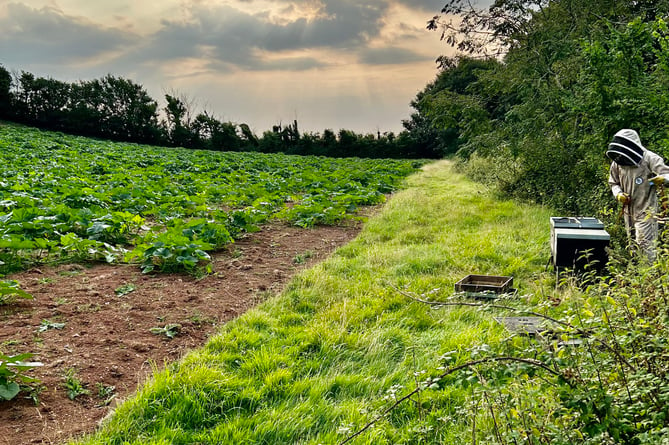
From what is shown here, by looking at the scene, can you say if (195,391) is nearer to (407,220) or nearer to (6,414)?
(6,414)

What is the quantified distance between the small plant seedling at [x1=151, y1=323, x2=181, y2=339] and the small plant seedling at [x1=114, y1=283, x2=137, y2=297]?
108cm

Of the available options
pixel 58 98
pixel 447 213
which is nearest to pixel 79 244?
pixel 447 213

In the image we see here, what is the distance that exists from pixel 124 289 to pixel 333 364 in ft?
9.84

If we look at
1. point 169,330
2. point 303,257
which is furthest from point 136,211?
point 169,330

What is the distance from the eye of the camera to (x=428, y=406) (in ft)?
10.6

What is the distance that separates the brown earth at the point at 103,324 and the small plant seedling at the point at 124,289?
0.04 ft

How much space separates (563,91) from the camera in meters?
10.5

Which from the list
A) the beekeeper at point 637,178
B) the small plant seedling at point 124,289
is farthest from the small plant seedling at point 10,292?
the beekeeper at point 637,178

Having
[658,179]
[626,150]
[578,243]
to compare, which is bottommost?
[578,243]

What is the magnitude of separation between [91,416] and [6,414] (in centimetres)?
55

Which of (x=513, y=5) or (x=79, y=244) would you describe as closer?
(x=79, y=244)

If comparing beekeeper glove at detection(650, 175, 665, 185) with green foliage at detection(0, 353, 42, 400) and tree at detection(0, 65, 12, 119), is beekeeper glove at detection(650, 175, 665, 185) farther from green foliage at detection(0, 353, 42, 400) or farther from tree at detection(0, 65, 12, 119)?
tree at detection(0, 65, 12, 119)

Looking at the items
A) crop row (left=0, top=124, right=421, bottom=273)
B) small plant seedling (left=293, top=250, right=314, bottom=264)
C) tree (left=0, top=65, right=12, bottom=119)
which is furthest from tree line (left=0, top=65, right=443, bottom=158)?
small plant seedling (left=293, top=250, right=314, bottom=264)

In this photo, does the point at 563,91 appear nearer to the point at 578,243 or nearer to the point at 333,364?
the point at 578,243
